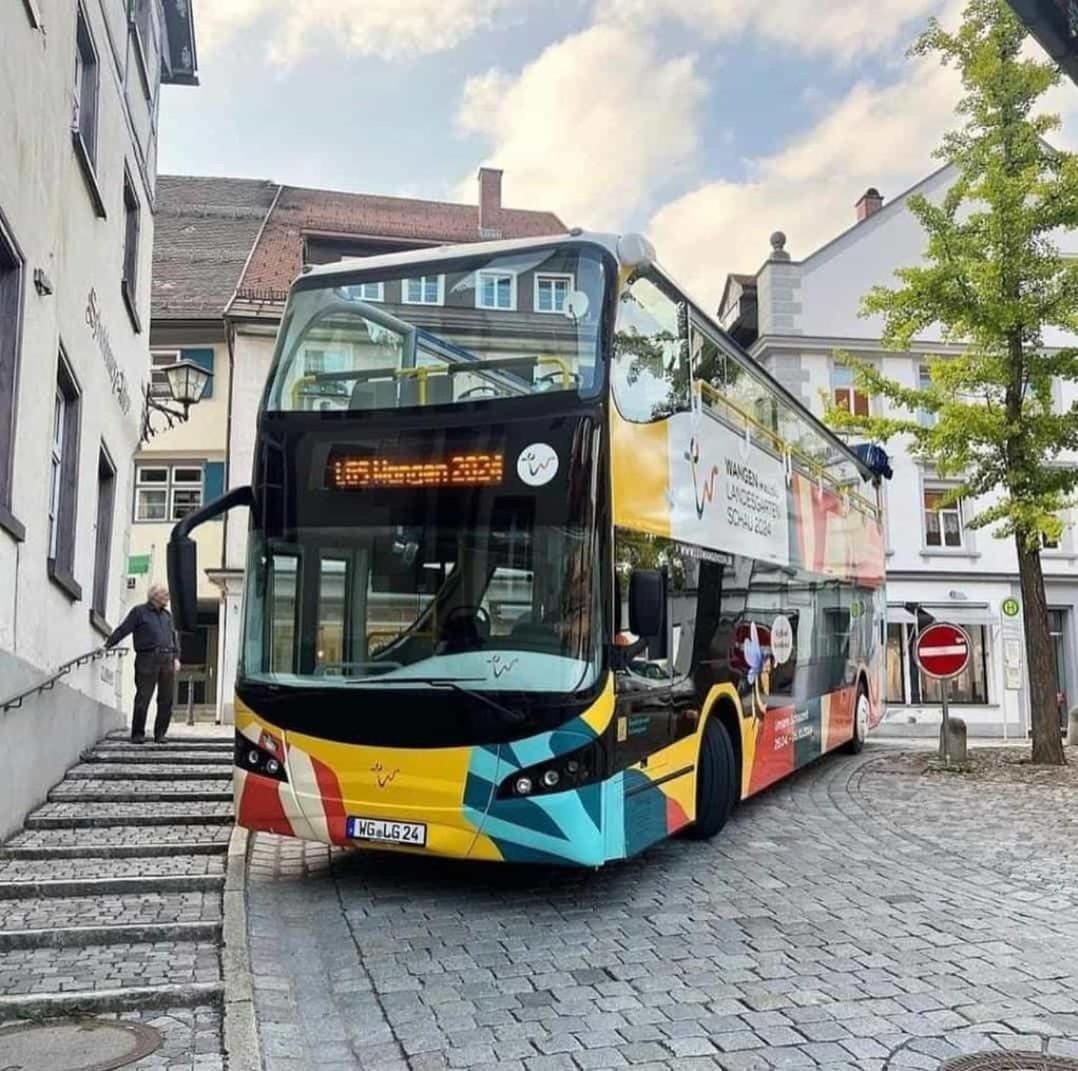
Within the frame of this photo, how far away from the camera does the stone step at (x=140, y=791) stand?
9.11 meters

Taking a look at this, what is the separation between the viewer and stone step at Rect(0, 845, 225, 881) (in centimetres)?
702

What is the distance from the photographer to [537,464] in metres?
6.40

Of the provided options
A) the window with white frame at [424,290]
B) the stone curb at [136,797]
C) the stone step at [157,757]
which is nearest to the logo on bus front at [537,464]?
the window with white frame at [424,290]

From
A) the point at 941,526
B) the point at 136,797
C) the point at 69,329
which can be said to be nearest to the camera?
the point at 136,797

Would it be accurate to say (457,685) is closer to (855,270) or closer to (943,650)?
(943,650)

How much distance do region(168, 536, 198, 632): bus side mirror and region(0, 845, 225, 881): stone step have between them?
5.41ft

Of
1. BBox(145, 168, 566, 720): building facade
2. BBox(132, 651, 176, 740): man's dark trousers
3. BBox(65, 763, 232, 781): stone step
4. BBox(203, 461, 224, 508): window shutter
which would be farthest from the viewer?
BBox(203, 461, 224, 508): window shutter

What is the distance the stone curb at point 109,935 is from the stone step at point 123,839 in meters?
1.79

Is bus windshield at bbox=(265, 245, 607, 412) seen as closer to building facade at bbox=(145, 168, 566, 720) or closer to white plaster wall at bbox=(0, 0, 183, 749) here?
white plaster wall at bbox=(0, 0, 183, 749)

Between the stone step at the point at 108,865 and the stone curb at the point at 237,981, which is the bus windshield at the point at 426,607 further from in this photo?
the stone step at the point at 108,865

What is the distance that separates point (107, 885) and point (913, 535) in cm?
2555

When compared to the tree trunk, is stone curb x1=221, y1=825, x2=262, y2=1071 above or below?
below

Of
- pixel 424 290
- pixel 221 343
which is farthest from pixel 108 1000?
pixel 221 343

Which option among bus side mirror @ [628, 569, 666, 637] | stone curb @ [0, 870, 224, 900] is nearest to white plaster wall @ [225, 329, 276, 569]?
stone curb @ [0, 870, 224, 900]
